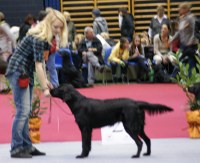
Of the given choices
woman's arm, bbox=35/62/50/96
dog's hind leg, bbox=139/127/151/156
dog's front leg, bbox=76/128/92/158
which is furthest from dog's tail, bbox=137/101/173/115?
woman's arm, bbox=35/62/50/96

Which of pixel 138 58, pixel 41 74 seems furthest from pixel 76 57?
pixel 41 74

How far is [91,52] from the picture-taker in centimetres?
1514

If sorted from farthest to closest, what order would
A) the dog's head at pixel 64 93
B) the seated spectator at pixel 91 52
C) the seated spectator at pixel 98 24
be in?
the seated spectator at pixel 98 24, the seated spectator at pixel 91 52, the dog's head at pixel 64 93

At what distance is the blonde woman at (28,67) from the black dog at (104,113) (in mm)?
278

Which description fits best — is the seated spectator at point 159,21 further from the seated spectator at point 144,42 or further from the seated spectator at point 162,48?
the seated spectator at point 162,48

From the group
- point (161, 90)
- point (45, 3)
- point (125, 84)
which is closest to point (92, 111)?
point (161, 90)

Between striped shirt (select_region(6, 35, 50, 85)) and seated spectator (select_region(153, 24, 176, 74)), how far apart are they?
8.55 m

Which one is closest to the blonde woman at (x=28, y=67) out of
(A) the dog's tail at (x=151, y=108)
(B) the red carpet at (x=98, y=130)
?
(A) the dog's tail at (x=151, y=108)

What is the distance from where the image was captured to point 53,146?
25.0 ft

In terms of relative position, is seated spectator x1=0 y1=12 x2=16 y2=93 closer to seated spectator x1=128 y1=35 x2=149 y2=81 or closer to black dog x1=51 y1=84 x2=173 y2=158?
seated spectator x1=128 y1=35 x2=149 y2=81

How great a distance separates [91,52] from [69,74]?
1.06 metres

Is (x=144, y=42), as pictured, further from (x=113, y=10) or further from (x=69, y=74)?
(x=113, y=10)

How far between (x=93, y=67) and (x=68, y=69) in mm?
1191

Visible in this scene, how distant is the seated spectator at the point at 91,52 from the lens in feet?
49.8
